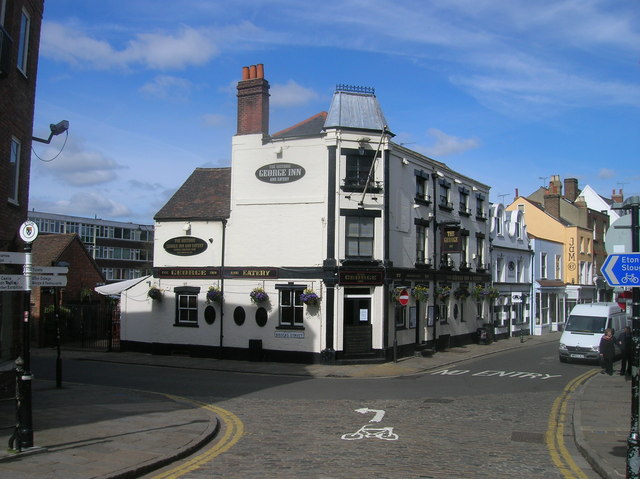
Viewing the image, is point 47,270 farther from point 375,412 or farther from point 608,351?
point 608,351

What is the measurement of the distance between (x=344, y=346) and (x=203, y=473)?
52.3 ft

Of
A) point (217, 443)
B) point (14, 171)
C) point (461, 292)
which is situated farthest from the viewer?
point (461, 292)

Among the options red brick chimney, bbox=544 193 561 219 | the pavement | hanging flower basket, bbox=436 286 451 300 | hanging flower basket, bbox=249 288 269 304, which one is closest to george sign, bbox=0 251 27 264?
the pavement

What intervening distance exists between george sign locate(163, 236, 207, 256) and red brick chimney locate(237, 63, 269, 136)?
17.4ft

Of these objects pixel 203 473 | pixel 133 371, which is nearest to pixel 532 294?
pixel 133 371

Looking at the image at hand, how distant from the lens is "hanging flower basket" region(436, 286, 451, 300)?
30.4 m

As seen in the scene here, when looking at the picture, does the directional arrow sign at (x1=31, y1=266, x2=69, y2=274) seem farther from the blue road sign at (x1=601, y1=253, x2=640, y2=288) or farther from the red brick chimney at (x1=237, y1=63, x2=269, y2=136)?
the red brick chimney at (x1=237, y1=63, x2=269, y2=136)

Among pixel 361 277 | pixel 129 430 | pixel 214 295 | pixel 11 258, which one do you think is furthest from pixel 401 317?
pixel 11 258

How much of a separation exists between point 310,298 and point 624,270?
16.7 m

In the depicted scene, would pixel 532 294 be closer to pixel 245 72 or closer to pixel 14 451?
pixel 245 72

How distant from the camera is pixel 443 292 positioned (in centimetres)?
3070

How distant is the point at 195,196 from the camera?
2892 cm

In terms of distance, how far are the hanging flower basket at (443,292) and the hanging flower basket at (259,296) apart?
969 centimetres

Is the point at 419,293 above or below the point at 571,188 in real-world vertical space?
below
